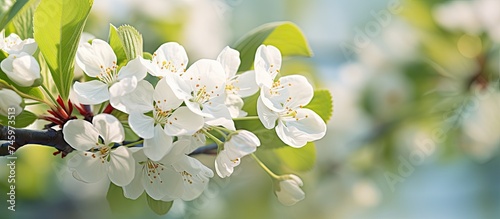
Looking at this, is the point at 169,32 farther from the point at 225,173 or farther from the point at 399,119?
the point at 225,173

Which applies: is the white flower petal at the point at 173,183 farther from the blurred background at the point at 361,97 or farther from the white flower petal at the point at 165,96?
the blurred background at the point at 361,97

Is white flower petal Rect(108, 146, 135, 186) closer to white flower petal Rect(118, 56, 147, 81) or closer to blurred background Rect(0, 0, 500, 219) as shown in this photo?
white flower petal Rect(118, 56, 147, 81)

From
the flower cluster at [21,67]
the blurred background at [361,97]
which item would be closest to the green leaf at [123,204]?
the blurred background at [361,97]

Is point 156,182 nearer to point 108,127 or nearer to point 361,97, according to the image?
point 108,127

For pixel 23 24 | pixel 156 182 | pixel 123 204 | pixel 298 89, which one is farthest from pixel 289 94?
pixel 123 204

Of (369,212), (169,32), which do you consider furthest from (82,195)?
(369,212)

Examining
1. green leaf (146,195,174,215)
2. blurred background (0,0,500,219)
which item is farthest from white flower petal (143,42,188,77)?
blurred background (0,0,500,219)
